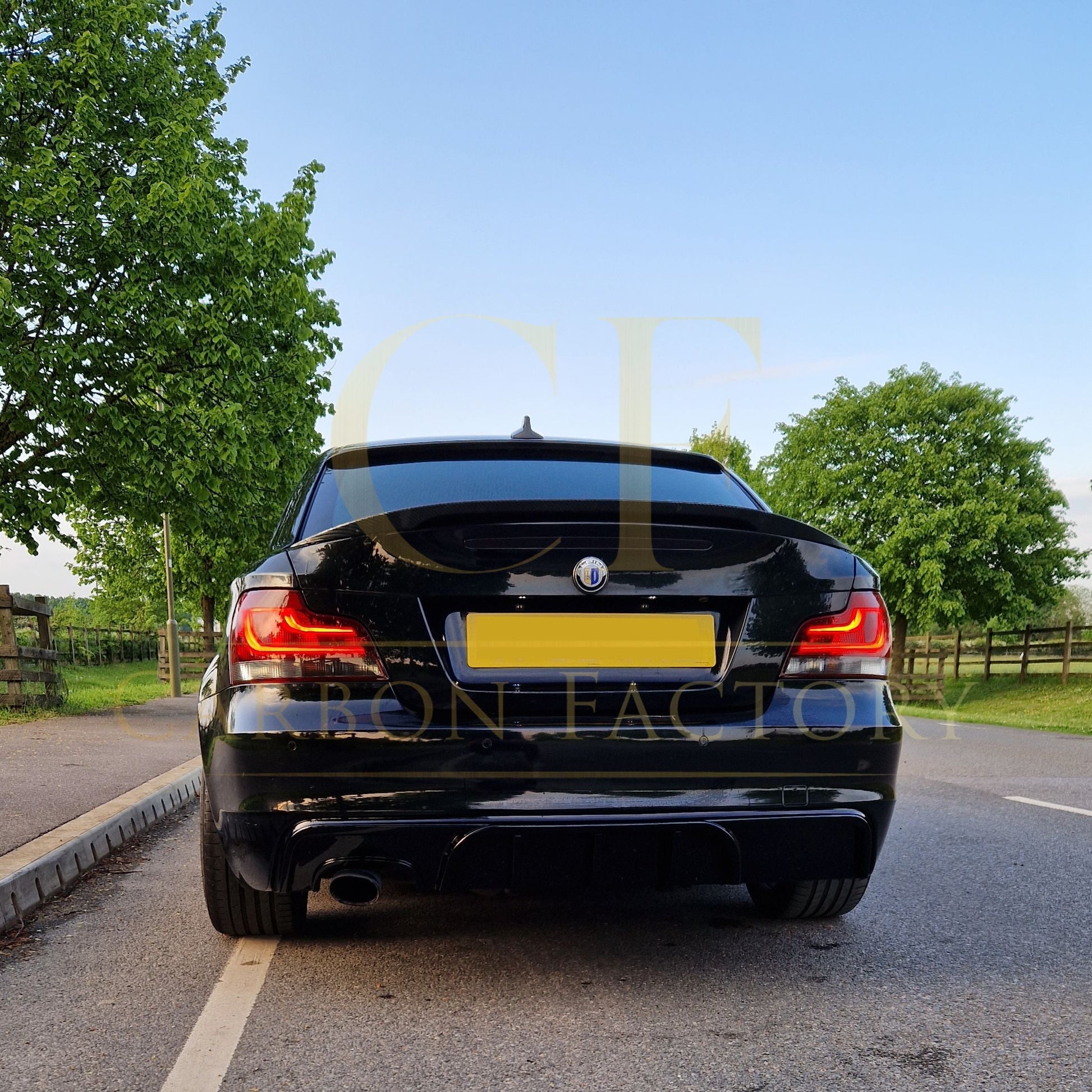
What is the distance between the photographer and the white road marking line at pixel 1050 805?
22.0 ft

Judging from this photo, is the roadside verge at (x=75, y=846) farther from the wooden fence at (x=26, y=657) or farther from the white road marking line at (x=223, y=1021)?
the wooden fence at (x=26, y=657)

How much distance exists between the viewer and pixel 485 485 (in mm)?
3697

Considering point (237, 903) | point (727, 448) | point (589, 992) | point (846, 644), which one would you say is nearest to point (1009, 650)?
point (727, 448)

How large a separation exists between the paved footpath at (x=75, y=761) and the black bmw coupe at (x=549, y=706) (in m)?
2.46

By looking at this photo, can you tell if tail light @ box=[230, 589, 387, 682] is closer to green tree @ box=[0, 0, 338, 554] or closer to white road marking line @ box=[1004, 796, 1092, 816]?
white road marking line @ box=[1004, 796, 1092, 816]

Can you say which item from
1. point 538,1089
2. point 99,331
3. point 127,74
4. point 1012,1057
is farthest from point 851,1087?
point 127,74

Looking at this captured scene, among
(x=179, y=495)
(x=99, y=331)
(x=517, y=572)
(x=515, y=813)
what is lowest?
(x=515, y=813)

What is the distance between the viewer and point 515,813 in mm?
2992

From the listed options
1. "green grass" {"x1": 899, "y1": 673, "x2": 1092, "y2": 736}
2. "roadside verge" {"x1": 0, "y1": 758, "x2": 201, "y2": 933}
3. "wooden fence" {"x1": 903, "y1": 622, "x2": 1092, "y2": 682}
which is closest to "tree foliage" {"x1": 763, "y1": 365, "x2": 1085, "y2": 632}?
"wooden fence" {"x1": 903, "y1": 622, "x2": 1092, "y2": 682}

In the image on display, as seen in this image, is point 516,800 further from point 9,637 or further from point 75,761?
point 9,637

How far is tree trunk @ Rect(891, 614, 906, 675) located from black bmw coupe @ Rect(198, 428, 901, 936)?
3401 cm

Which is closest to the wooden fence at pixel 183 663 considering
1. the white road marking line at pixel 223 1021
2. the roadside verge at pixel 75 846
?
the roadside verge at pixel 75 846

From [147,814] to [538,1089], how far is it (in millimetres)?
4479

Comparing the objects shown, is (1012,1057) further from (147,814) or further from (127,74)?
(127,74)
